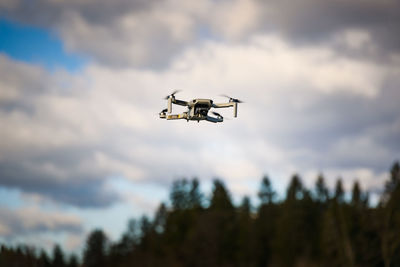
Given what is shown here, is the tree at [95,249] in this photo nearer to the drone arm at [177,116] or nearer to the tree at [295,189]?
the tree at [295,189]

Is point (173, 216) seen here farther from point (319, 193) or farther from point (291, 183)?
point (319, 193)

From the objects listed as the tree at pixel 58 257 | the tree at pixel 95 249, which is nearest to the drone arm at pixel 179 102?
the tree at pixel 95 249

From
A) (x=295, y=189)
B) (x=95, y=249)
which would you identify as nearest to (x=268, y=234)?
(x=295, y=189)

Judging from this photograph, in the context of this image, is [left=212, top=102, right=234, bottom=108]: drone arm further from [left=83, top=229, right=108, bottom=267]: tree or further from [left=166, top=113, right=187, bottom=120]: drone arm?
[left=83, top=229, right=108, bottom=267]: tree

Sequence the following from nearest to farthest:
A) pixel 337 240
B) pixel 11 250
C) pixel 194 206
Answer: pixel 337 240 < pixel 194 206 < pixel 11 250

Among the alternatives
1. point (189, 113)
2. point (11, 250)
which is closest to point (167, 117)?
point (189, 113)

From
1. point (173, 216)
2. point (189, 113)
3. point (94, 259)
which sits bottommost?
point (94, 259)
